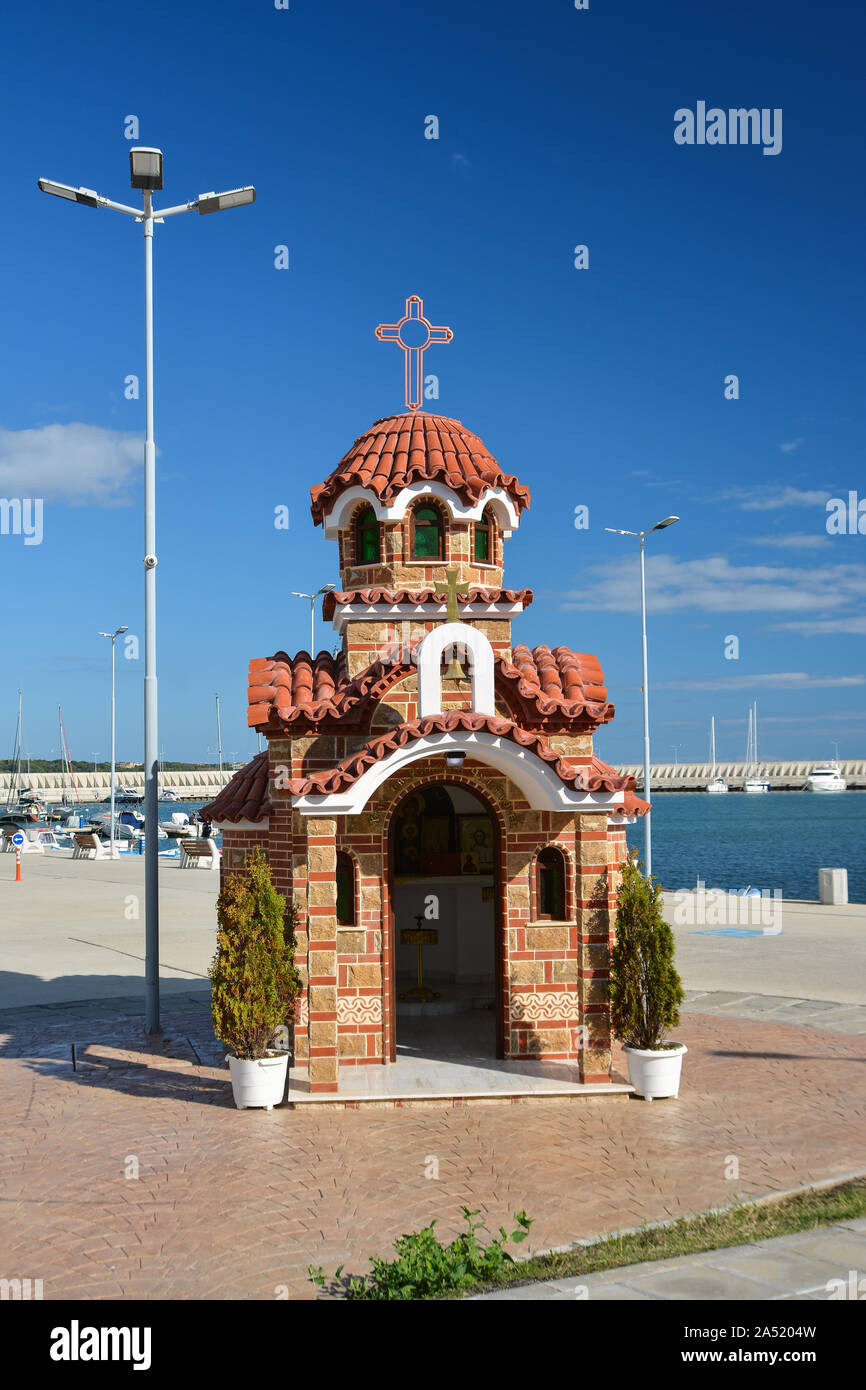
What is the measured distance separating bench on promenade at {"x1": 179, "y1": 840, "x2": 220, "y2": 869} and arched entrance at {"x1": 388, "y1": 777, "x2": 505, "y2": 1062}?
84.2 feet

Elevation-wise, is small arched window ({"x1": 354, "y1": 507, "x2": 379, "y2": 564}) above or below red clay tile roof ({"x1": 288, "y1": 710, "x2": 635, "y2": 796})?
above

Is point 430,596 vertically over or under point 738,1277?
over

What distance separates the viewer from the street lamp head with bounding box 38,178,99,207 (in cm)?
1442

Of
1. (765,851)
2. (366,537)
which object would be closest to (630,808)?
Answer: (366,537)

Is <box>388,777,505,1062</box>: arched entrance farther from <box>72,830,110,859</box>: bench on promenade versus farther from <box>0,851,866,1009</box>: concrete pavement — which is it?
<box>72,830,110,859</box>: bench on promenade

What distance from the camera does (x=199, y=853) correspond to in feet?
139

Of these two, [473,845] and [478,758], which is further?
[473,845]

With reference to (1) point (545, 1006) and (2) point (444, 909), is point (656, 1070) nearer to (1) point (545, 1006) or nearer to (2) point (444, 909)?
(1) point (545, 1006)

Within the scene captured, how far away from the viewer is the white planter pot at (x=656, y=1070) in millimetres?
11570

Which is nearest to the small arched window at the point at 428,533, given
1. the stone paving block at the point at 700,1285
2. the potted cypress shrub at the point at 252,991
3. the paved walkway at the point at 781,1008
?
the potted cypress shrub at the point at 252,991

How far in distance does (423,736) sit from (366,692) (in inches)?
53.9

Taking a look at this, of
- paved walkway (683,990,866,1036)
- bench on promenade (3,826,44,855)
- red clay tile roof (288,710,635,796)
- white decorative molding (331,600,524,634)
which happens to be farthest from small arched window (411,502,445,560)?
bench on promenade (3,826,44,855)

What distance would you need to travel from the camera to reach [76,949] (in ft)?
72.4
